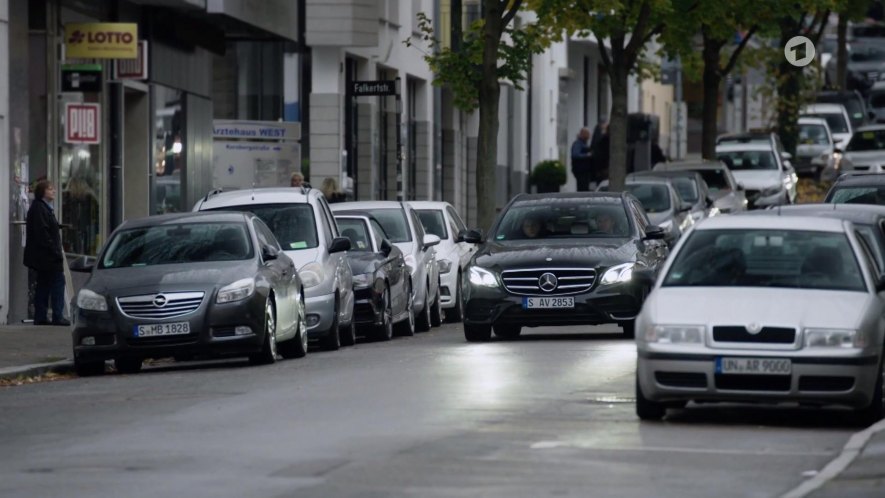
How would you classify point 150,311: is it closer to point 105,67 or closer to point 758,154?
→ point 105,67

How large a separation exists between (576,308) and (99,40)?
407 inches

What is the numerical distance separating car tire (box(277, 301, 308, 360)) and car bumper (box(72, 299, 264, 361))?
5.79 feet

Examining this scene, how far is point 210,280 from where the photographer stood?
68.9 feet

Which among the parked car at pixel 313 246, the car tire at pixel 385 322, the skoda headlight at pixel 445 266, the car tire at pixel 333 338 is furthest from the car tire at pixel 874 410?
the skoda headlight at pixel 445 266

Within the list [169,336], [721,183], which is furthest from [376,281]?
[721,183]

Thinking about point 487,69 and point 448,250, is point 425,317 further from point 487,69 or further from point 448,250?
point 487,69

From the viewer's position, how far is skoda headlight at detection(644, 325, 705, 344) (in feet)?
48.1

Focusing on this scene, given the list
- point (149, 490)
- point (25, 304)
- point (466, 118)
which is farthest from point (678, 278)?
point (466, 118)

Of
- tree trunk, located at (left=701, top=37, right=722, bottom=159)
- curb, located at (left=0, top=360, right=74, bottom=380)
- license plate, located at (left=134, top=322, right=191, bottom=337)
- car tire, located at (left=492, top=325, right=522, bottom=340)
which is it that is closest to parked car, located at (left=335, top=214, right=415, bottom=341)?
car tire, located at (left=492, top=325, right=522, bottom=340)

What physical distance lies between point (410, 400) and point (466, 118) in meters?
43.9

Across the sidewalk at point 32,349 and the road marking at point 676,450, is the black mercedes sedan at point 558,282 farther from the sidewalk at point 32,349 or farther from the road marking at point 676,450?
the road marking at point 676,450

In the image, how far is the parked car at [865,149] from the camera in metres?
58.1

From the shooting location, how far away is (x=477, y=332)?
2431 centimetres

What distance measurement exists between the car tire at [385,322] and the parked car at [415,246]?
143 centimetres
